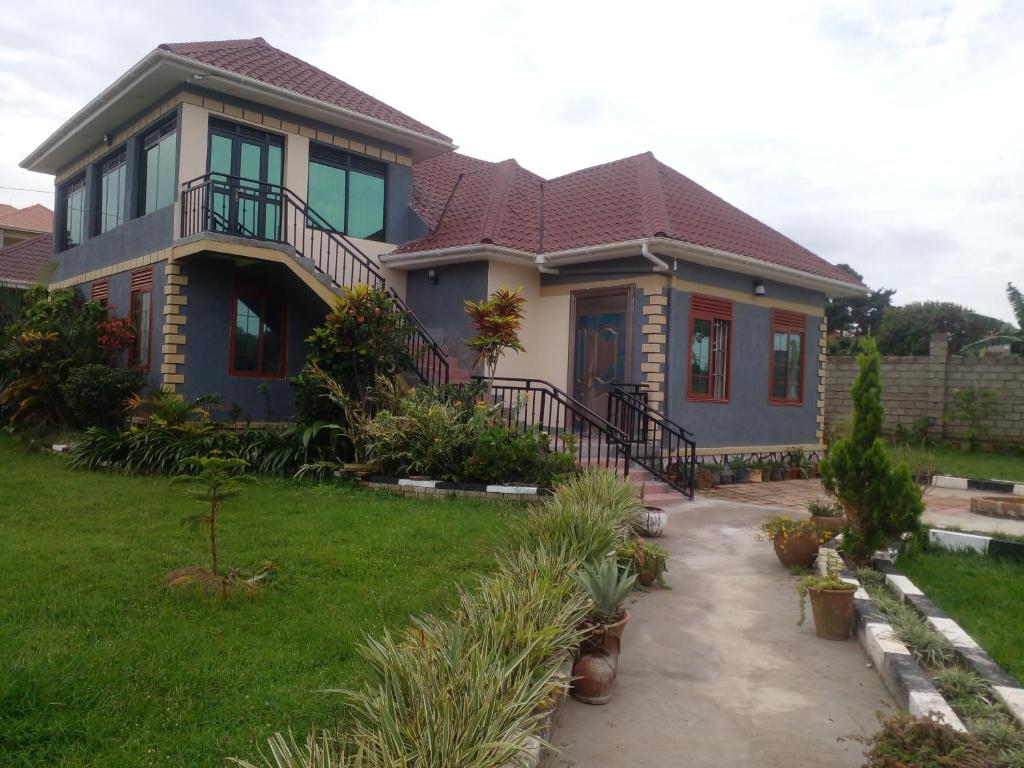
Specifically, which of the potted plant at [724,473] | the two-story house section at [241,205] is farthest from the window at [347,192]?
the potted plant at [724,473]

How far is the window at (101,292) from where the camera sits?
14.7 metres

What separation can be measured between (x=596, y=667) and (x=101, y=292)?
45.9ft

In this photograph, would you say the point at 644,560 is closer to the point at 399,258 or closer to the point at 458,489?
the point at 458,489

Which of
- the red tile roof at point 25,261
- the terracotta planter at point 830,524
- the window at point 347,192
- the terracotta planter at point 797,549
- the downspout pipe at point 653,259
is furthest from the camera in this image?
the red tile roof at point 25,261

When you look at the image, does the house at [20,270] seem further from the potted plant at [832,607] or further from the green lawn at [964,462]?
the green lawn at [964,462]

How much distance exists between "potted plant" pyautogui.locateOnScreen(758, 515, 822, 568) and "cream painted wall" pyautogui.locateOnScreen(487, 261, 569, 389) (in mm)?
6388

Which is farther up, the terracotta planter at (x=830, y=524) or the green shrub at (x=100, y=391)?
the green shrub at (x=100, y=391)

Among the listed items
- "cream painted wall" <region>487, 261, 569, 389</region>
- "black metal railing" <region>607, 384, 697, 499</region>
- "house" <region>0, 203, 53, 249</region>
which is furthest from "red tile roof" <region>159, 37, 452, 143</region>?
"house" <region>0, 203, 53, 249</region>

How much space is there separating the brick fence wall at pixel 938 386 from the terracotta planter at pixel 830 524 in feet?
30.3

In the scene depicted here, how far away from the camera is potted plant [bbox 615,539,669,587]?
6238 mm

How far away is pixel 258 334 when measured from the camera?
43.6 feet

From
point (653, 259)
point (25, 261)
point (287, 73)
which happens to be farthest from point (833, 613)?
point (25, 261)

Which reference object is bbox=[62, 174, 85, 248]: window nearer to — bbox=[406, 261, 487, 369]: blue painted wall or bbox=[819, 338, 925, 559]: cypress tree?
bbox=[406, 261, 487, 369]: blue painted wall

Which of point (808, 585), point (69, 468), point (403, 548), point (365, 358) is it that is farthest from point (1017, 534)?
point (69, 468)
